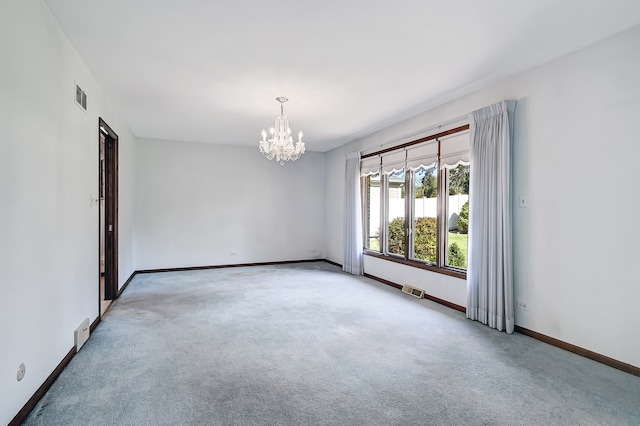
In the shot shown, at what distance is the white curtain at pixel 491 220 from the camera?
356cm

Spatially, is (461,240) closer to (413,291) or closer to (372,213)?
(413,291)

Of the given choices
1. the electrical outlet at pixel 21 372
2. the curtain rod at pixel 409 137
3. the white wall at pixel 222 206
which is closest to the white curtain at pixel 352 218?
the curtain rod at pixel 409 137

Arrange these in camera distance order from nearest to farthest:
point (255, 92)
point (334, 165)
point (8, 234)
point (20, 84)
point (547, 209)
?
1. point (8, 234)
2. point (20, 84)
3. point (547, 209)
4. point (255, 92)
5. point (334, 165)

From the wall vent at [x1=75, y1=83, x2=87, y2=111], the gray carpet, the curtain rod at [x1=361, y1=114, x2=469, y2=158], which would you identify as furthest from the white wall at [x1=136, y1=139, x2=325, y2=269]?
the wall vent at [x1=75, y1=83, x2=87, y2=111]

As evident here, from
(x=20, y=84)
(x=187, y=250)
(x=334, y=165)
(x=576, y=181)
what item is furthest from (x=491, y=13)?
(x=187, y=250)

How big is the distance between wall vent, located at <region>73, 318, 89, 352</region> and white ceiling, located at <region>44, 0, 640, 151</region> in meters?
2.55

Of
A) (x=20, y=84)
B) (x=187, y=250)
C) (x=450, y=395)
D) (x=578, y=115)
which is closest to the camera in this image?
(x=20, y=84)

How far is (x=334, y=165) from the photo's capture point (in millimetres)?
7836

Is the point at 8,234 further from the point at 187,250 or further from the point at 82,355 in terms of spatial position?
the point at 187,250

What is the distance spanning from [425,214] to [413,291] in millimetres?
1192

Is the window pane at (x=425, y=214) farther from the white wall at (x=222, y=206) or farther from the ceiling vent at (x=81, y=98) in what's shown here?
the ceiling vent at (x=81, y=98)

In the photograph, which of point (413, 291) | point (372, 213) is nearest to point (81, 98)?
point (413, 291)

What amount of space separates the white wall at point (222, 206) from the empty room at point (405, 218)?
1.53 metres

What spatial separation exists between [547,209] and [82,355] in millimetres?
4541
